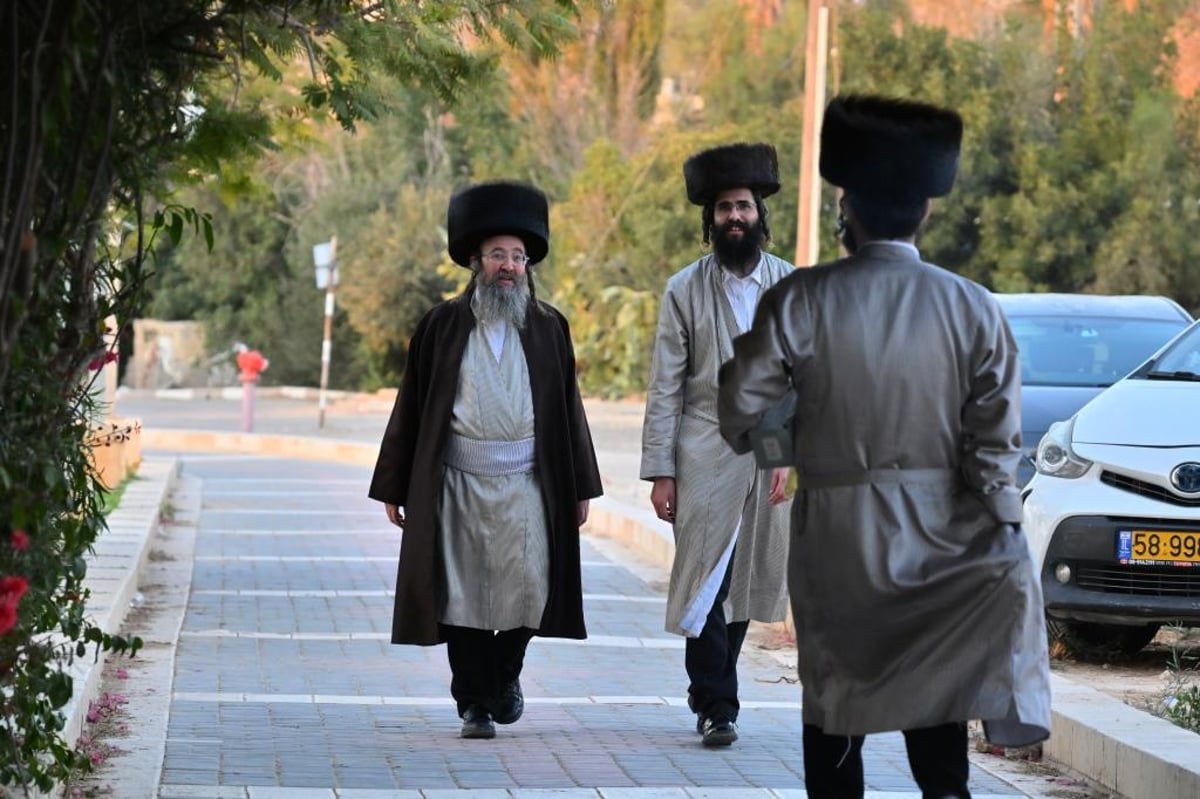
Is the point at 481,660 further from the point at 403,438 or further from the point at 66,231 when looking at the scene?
the point at 66,231

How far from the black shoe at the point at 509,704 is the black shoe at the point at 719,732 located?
731 mm

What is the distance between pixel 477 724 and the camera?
7906mm

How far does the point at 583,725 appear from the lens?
828 cm

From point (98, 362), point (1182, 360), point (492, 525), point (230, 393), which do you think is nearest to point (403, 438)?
point (492, 525)

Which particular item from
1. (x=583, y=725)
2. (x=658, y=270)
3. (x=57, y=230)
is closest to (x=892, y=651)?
(x=57, y=230)

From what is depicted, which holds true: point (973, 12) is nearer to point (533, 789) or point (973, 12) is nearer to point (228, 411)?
point (228, 411)

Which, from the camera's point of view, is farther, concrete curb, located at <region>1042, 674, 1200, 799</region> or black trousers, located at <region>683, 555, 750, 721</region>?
black trousers, located at <region>683, 555, 750, 721</region>

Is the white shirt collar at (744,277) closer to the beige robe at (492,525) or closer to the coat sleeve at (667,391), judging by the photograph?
the coat sleeve at (667,391)

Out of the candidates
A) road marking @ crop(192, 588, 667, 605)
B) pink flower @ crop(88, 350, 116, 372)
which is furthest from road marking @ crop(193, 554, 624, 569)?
pink flower @ crop(88, 350, 116, 372)

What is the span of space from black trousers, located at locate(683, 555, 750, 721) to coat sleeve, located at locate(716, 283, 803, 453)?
2.88 meters

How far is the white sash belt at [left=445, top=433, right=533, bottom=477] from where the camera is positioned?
316 inches

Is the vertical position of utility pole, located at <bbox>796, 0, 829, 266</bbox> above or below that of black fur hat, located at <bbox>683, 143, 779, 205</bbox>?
above

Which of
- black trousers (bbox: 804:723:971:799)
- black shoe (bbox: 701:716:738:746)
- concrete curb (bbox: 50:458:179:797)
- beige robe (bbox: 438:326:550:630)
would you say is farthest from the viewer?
beige robe (bbox: 438:326:550:630)

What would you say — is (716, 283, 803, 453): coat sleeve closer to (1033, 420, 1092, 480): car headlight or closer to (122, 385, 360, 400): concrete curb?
(1033, 420, 1092, 480): car headlight
